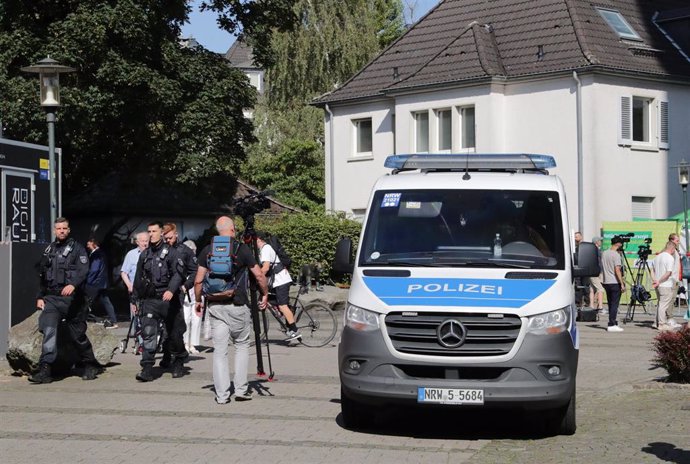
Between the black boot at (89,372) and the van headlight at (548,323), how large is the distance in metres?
6.77

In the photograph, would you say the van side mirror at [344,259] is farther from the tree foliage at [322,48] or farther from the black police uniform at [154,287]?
the tree foliage at [322,48]

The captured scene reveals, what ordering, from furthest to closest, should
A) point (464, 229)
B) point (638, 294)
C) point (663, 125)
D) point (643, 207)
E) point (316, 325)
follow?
1. point (663, 125)
2. point (643, 207)
3. point (638, 294)
4. point (316, 325)
5. point (464, 229)

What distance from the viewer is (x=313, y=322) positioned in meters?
20.5

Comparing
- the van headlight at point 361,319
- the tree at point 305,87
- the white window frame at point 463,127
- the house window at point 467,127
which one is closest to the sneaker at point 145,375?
the van headlight at point 361,319

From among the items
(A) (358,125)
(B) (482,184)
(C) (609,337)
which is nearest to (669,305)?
(C) (609,337)

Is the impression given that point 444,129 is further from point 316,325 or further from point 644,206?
point 316,325

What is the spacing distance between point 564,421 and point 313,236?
25708 mm

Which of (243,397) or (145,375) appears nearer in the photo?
(243,397)

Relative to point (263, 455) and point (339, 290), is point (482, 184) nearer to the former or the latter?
point (263, 455)

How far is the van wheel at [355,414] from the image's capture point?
36.8ft

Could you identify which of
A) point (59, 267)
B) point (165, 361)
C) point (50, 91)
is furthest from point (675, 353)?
point (50, 91)

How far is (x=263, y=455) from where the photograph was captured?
984 centimetres

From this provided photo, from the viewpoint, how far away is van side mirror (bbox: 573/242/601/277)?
37.6ft

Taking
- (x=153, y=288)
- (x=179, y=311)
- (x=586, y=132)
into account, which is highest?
(x=586, y=132)
